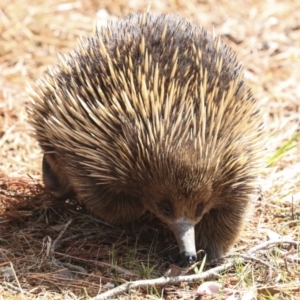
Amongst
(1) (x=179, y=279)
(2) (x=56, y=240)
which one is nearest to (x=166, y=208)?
(1) (x=179, y=279)

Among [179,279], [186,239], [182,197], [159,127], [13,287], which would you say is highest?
[159,127]

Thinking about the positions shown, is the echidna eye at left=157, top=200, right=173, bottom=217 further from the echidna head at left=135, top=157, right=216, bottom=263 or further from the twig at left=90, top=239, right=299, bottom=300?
the twig at left=90, top=239, right=299, bottom=300

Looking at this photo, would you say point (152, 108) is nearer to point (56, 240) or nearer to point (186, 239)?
point (186, 239)

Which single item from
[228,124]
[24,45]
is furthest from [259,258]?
[24,45]

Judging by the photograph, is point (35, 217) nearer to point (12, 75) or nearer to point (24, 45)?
point (12, 75)

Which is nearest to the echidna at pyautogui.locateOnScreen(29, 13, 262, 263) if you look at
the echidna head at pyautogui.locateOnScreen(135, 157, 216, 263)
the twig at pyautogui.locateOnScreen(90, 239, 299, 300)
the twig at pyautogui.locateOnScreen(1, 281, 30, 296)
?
the echidna head at pyautogui.locateOnScreen(135, 157, 216, 263)

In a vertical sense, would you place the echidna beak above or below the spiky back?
below
